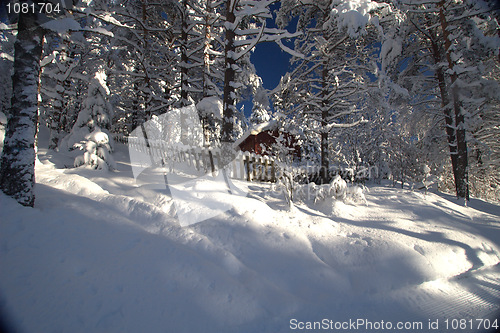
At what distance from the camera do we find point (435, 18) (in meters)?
8.49

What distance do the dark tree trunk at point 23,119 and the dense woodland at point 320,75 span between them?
14mm

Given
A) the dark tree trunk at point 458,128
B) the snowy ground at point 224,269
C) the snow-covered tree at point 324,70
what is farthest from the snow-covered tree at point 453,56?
the snowy ground at point 224,269

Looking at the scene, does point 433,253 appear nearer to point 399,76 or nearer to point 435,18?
point 399,76

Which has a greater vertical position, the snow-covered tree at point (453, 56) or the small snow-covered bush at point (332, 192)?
the snow-covered tree at point (453, 56)

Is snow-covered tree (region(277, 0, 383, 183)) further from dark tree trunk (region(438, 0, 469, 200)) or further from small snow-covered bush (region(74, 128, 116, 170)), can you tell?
small snow-covered bush (region(74, 128, 116, 170))

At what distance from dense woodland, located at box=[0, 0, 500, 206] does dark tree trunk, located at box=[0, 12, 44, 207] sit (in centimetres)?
1

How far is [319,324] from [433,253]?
2.43 metres

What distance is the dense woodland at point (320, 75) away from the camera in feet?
10.4

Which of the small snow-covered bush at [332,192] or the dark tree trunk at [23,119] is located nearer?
the dark tree trunk at [23,119]

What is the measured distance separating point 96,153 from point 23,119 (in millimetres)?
3908

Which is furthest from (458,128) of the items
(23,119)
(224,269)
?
(23,119)

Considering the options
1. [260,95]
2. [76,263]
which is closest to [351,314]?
[76,263]

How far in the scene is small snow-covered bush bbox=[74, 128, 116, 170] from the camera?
6.11 m

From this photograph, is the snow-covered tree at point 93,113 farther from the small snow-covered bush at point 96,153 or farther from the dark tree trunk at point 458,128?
the dark tree trunk at point 458,128
